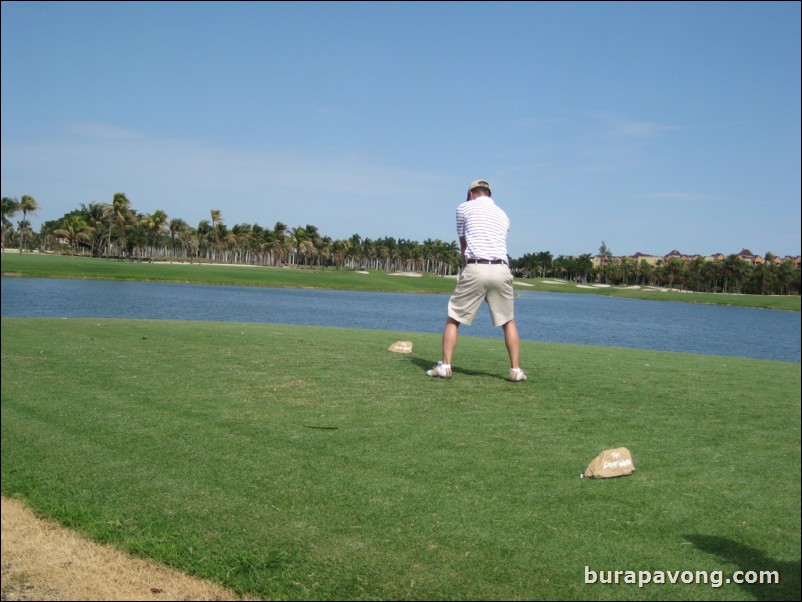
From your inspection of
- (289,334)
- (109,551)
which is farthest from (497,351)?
(109,551)

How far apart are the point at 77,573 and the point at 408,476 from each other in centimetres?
214

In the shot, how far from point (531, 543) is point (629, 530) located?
1.99 feet

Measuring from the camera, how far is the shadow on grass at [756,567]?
3283 millimetres

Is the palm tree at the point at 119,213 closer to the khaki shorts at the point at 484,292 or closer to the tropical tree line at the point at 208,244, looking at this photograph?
the tropical tree line at the point at 208,244

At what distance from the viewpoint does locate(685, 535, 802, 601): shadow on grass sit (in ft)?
10.8

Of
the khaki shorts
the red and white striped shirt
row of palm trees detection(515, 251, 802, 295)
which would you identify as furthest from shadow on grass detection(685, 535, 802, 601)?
row of palm trees detection(515, 251, 802, 295)

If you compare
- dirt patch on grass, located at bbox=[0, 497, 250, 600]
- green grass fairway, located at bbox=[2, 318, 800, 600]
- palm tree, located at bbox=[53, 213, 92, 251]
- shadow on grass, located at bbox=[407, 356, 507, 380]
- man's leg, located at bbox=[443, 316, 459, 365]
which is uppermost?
palm tree, located at bbox=[53, 213, 92, 251]

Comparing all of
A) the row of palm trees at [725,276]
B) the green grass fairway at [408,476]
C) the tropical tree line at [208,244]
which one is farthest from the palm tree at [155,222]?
the green grass fairway at [408,476]

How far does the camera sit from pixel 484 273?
8.09 metres

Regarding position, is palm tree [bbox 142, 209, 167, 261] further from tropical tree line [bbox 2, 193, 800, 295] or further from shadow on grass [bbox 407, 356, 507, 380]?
shadow on grass [bbox 407, 356, 507, 380]

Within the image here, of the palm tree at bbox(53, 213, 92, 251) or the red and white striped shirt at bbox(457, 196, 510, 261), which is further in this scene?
the palm tree at bbox(53, 213, 92, 251)

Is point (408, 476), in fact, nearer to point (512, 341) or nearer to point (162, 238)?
point (512, 341)

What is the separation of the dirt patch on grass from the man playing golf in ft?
15.7

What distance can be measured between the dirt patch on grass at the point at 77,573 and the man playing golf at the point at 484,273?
4798 millimetres
